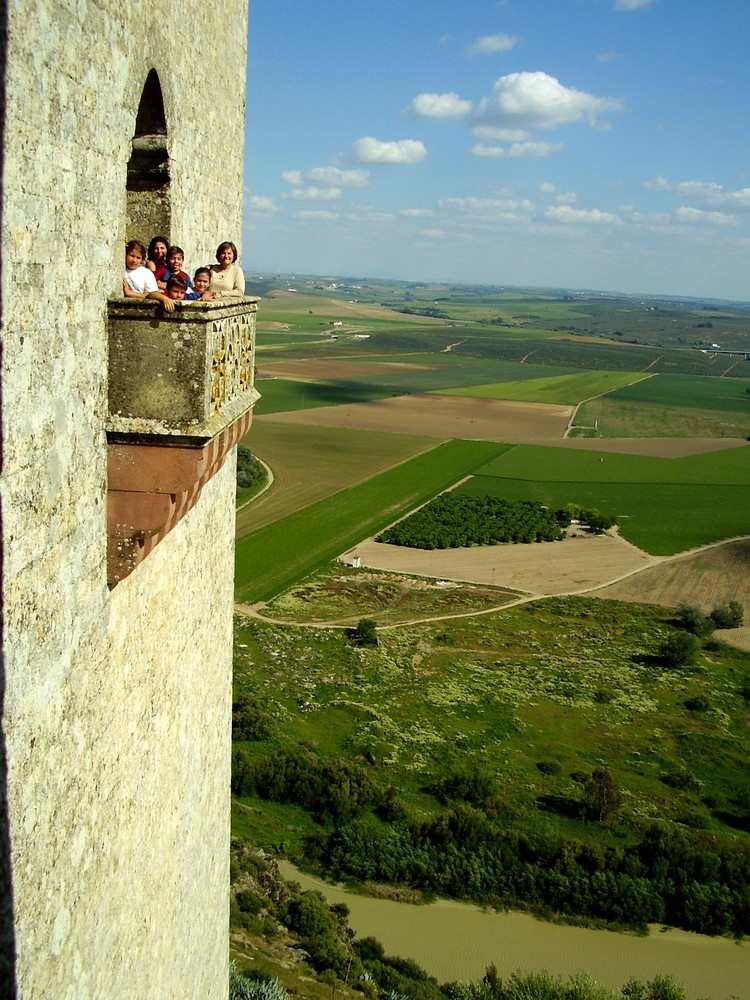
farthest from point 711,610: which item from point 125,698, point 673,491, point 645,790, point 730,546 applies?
point 125,698

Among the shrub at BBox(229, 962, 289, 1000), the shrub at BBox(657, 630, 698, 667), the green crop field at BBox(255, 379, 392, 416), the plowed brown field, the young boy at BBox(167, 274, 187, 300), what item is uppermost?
the young boy at BBox(167, 274, 187, 300)

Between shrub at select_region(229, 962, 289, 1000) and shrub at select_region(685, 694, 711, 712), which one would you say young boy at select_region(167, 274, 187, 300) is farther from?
shrub at select_region(685, 694, 711, 712)

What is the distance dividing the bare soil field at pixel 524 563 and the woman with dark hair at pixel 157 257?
1745 inches

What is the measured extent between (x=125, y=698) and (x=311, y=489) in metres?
60.0

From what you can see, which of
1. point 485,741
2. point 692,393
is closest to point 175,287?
point 485,741

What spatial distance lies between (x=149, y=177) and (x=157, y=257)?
1.94 ft

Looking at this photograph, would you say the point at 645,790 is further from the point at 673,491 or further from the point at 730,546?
the point at 673,491

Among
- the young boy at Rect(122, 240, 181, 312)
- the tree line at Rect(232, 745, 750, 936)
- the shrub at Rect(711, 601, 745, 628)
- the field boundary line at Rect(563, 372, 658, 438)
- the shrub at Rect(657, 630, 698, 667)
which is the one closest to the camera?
the young boy at Rect(122, 240, 181, 312)

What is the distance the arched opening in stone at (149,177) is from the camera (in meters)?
5.55

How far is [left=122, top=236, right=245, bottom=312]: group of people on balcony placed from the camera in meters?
5.12

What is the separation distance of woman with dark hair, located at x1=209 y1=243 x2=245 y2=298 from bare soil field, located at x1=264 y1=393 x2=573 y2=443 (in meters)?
82.9

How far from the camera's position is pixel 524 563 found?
53.5 meters

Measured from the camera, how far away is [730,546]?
193 feet

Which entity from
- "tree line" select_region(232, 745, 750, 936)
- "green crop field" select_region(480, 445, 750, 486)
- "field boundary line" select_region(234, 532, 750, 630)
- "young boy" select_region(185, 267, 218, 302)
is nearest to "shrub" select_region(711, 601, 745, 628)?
"field boundary line" select_region(234, 532, 750, 630)
